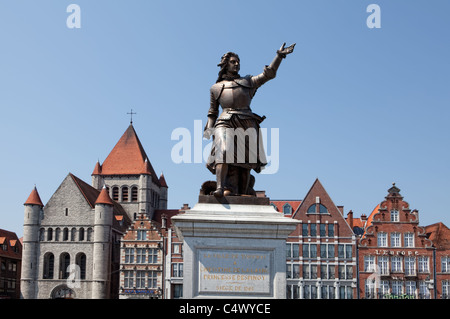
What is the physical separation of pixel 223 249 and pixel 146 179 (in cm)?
6678

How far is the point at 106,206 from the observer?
60812 millimetres

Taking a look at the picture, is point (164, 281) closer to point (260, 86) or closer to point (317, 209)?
point (317, 209)

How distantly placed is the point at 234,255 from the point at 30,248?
55.8 meters

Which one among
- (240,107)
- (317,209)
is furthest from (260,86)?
(317,209)

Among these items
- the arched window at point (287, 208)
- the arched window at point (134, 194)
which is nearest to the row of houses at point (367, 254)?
the arched window at point (287, 208)

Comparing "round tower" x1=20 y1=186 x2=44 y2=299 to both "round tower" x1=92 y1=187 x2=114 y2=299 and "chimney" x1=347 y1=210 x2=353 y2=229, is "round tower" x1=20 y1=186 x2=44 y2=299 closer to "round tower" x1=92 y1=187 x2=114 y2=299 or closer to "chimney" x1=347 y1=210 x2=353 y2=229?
"round tower" x1=92 y1=187 x2=114 y2=299

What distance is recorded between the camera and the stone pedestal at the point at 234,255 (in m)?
8.18

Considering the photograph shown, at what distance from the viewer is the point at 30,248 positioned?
59.8 metres

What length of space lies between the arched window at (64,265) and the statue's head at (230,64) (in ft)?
177

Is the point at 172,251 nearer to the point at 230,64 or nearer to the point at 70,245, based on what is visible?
the point at 70,245

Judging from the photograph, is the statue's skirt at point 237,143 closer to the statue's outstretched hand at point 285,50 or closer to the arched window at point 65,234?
the statue's outstretched hand at point 285,50

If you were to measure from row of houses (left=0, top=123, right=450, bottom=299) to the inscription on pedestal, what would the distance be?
127 ft

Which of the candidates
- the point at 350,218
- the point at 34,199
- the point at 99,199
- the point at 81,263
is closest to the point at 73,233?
the point at 81,263
